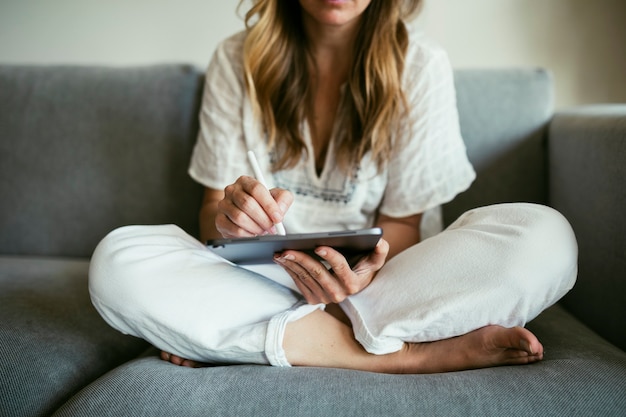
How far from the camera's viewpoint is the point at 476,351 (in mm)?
764

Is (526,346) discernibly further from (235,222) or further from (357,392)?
(235,222)

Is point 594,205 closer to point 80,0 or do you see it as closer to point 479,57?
point 479,57

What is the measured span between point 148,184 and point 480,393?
2.95 ft

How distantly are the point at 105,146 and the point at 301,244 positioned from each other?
79 cm

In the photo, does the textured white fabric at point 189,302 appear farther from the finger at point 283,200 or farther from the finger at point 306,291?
the finger at point 283,200

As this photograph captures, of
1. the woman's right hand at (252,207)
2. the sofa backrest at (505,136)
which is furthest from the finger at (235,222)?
the sofa backrest at (505,136)

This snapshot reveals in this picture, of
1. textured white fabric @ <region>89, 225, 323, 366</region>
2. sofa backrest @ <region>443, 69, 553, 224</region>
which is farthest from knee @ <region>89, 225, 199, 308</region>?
sofa backrest @ <region>443, 69, 553, 224</region>

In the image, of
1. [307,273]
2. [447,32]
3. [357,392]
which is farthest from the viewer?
[447,32]

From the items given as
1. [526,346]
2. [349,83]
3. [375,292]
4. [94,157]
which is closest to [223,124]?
[349,83]

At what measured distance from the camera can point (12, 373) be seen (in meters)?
0.78

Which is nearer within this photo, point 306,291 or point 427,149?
point 306,291

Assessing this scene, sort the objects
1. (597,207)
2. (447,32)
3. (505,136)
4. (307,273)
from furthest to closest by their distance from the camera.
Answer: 1. (447,32)
2. (505,136)
3. (597,207)
4. (307,273)

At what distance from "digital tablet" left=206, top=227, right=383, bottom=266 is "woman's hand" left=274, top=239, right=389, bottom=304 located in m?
0.01

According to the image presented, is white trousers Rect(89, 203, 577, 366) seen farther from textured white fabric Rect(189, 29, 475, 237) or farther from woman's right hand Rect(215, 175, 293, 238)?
textured white fabric Rect(189, 29, 475, 237)
